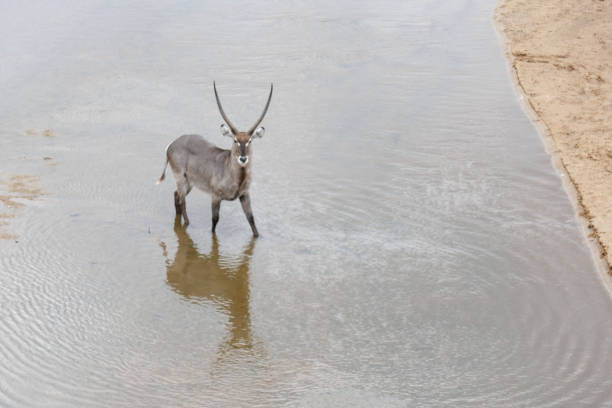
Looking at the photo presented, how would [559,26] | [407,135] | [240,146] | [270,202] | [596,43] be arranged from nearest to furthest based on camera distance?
[240,146] → [270,202] → [407,135] → [596,43] → [559,26]

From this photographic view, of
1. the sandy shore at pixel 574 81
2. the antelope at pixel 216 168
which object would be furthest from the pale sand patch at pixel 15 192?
the sandy shore at pixel 574 81

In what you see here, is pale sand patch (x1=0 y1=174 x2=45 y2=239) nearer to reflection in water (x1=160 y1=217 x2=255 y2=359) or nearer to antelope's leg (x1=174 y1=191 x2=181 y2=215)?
antelope's leg (x1=174 y1=191 x2=181 y2=215)

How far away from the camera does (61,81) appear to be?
1234 centimetres

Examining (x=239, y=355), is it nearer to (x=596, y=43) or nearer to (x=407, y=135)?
(x=407, y=135)

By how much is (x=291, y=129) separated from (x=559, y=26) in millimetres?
6804

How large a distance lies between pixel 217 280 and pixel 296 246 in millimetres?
901

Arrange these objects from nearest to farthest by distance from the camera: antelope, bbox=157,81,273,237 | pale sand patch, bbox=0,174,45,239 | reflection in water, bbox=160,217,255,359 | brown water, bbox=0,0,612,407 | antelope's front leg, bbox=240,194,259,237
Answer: brown water, bbox=0,0,612,407 < reflection in water, bbox=160,217,255,359 < antelope, bbox=157,81,273,237 < antelope's front leg, bbox=240,194,259,237 < pale sand patch, bbox=0,174,45,239

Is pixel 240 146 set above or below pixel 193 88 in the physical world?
above

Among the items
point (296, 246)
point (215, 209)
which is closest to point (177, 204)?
point (215, 209)

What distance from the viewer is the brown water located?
595cm

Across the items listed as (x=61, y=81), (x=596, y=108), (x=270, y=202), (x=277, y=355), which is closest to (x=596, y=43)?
(x=596, y=108)

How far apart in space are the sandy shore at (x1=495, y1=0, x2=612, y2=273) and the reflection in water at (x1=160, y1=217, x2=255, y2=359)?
11.1 feet

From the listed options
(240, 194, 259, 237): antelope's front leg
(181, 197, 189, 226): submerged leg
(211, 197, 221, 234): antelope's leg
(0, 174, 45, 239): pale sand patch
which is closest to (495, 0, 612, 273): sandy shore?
(240, 194, 259, 237): antelope's front leg

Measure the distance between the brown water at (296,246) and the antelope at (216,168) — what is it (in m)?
0.32
